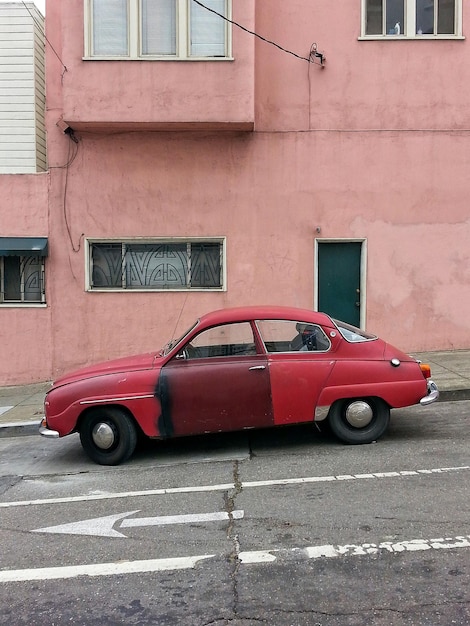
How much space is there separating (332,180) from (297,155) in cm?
83

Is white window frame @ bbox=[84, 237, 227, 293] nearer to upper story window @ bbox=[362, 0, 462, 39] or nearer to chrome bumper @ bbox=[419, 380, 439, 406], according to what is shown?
upper story window @ bbox=[362, 0, 462, 39]

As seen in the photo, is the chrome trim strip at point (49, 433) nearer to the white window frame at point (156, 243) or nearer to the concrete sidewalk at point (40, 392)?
the concrete sidewalk at point (40, 392)

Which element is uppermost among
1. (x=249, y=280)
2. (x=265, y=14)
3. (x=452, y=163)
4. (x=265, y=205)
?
(x=265, y=14)

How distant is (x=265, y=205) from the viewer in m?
10.7

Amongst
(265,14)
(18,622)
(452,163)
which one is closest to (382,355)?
(18,622)

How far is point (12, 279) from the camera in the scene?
10844 mm

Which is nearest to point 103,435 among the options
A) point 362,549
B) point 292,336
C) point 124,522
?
point 124,522

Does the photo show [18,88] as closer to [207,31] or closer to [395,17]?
[207,31]

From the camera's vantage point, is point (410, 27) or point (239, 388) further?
point (410, 27)

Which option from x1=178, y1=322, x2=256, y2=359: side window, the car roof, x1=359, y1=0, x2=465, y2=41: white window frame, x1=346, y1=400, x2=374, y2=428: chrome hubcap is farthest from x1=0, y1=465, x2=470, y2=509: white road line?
x1=359, y1=0, x2=465, y2=41: white window frame

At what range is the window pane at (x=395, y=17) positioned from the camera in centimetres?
1062

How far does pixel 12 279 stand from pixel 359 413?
7714mm

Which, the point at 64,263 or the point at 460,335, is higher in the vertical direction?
the point at 64,263

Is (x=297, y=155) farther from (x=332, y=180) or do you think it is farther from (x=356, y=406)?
(x=356, y=406)
